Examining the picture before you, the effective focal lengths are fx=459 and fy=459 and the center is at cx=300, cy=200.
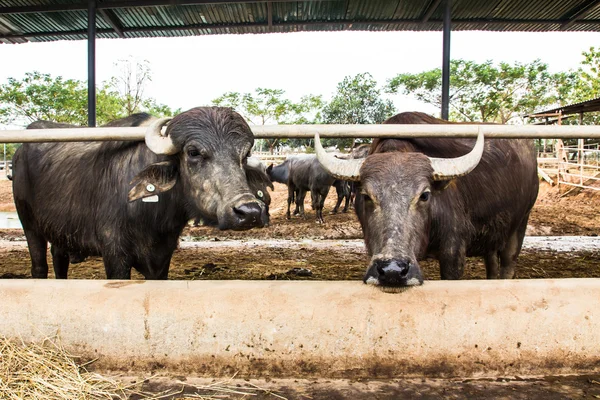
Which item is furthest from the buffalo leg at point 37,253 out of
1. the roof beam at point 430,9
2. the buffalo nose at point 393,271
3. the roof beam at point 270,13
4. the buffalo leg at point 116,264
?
the roof beam at point 430,9

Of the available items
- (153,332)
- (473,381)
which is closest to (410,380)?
(473,381)

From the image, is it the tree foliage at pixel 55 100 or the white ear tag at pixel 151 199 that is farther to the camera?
the tree foliage at pixel 55 100

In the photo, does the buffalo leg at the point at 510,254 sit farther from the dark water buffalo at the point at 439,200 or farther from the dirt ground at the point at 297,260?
the dirt ground at the point at 297,260

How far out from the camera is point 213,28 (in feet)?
24.1

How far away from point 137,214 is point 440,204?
1940mm

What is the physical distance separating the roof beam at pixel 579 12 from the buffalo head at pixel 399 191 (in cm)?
548

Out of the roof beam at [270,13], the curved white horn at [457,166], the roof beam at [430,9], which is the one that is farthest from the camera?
the roof beam at [270,13]

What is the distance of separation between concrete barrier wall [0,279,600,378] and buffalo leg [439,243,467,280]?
0.74 m

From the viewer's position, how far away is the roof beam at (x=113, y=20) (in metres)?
6.57

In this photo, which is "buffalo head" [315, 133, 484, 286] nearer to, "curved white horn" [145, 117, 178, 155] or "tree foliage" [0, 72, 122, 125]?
"curved white horn" [145, 117, 178, 155]

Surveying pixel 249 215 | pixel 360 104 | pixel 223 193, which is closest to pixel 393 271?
pixel 249 215

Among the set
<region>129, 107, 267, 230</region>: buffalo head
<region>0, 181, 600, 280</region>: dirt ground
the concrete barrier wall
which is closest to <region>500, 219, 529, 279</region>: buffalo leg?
<region>0, 181, 600, 280</region>: dirt ground

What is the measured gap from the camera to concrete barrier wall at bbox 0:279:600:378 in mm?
2242

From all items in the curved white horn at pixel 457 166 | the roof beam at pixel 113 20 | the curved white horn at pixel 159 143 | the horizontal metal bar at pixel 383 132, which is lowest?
the curved white horn at pixel 457 166
